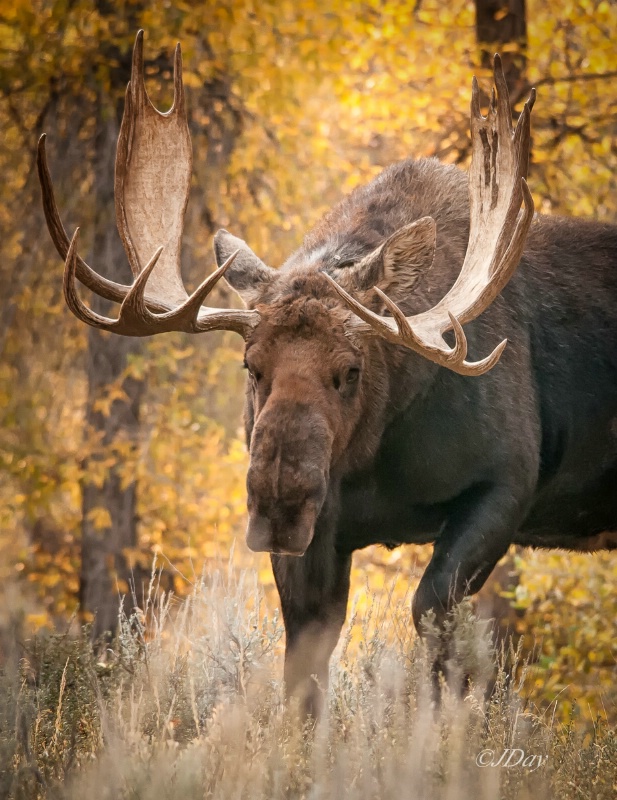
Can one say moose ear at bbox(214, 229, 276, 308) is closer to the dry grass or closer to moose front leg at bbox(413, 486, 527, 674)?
moose front leg at bbox(413, 486, 527, 674)

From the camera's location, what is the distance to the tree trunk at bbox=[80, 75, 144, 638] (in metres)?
9.83

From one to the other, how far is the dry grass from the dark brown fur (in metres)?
0.40

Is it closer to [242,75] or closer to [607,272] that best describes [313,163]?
[242,75]

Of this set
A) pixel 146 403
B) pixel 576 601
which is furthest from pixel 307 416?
pixel 146 403

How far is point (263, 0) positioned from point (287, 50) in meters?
0.49

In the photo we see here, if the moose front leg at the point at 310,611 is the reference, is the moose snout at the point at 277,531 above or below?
above

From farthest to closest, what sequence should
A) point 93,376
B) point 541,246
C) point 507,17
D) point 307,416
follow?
point 93,376 < point 507,17 < point 541,246 < point 307,416

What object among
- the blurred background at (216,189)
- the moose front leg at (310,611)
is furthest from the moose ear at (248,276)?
the blurred background at (216,189)

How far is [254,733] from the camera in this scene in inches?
154

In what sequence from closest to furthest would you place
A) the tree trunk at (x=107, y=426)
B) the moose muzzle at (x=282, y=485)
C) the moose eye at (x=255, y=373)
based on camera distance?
the moose muzzle at (x=282, y=485) < the moose eye at (x=255, y=373) < the tree trunk at (x=107, y=426)

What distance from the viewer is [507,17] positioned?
28.1 feet

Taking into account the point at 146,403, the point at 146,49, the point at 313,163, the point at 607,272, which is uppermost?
the point at 146,49

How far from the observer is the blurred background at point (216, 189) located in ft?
28.6

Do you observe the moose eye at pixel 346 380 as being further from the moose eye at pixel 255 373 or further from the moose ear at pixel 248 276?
the moose ear at pixel 248 276
